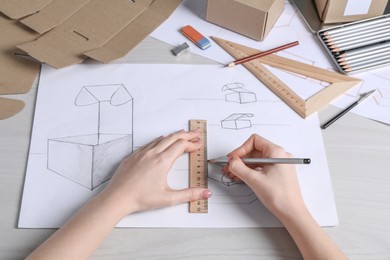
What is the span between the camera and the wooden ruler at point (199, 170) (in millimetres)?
741

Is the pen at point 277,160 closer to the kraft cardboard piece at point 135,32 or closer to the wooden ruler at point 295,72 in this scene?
the wooden ruler at point 295,72

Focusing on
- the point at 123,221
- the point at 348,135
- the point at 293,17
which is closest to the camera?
the point at 123,221

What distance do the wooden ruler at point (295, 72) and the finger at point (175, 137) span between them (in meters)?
0.18

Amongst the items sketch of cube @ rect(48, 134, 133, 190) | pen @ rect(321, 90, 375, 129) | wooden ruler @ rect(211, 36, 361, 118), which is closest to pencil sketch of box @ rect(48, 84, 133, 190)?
sketch of cube @ rect(48, 134, 133, 190)

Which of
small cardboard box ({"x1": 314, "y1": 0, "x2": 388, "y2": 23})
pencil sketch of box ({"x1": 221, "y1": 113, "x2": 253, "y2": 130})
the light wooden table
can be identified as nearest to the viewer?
the light wooden table

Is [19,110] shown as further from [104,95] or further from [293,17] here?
[293,17]

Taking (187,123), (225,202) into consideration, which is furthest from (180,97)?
(225,202)

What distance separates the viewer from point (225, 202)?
2.45 feet

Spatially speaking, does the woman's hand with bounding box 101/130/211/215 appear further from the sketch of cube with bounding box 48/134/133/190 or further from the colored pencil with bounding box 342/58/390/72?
the colored pencil with bounding box 342/58/390/72

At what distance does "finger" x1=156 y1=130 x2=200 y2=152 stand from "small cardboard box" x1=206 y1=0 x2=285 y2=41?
0.26 metres

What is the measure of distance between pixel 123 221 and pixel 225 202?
160 millimetres

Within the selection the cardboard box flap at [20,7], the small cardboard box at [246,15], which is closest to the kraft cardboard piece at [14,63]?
the cardboard box flap at [20,7]

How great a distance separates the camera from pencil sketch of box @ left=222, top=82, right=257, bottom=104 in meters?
0.87

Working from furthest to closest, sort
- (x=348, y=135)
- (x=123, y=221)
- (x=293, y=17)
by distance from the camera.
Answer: (x=293, y=17) → (x=348, y=135) → (x=123, y=221)
